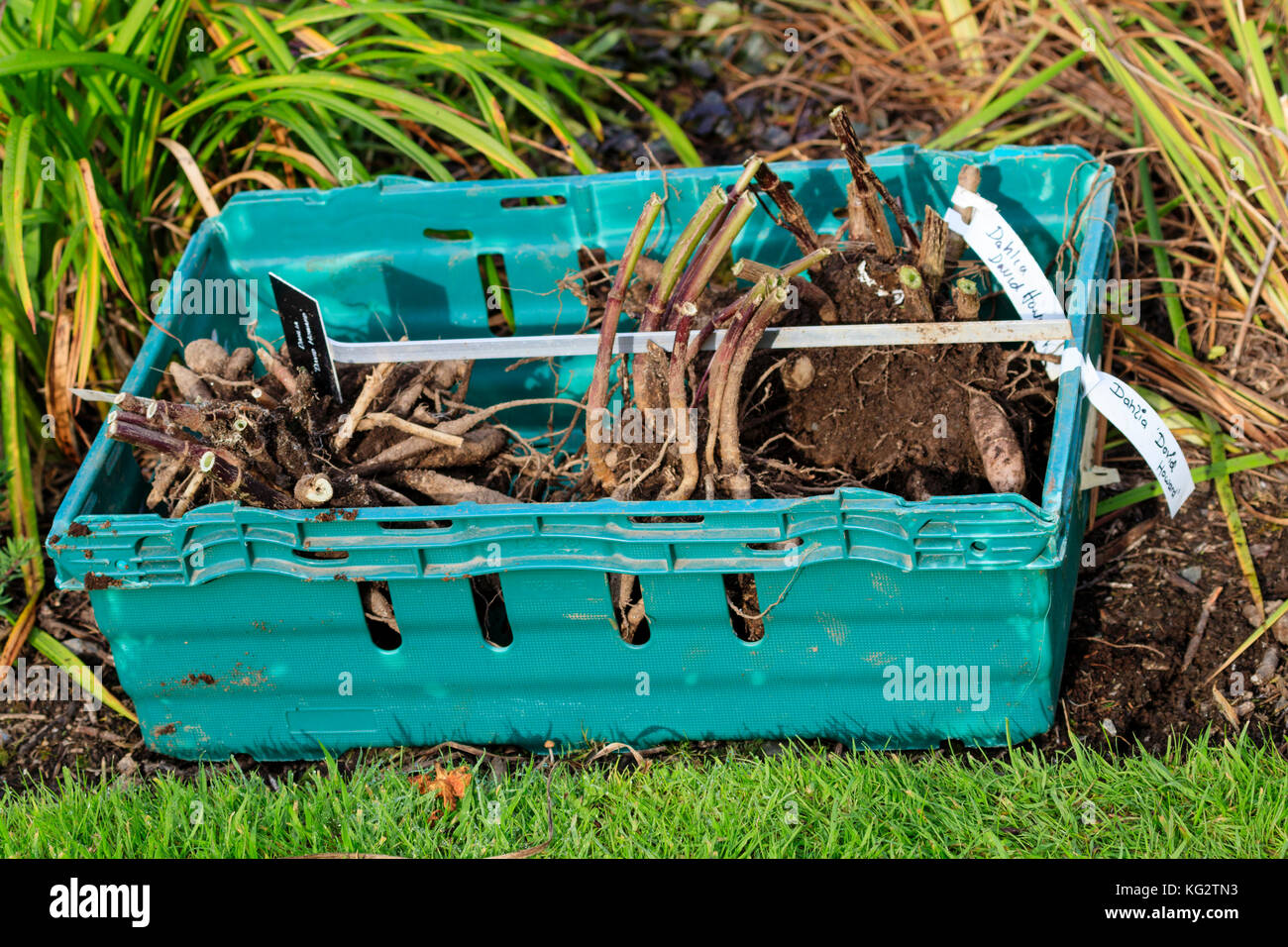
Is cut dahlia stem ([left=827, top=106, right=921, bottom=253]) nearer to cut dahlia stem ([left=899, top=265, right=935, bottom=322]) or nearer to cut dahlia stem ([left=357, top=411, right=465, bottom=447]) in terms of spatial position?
cut dahlia stem ([left=899, top=265, right=935, bottom=322])

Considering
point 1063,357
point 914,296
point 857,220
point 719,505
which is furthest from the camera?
point 857,220

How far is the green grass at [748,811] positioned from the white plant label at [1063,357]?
0.47 m

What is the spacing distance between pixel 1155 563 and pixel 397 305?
5.56 feet

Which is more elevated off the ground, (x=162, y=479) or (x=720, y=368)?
(x=720, y=368)

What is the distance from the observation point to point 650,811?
2.10 metres

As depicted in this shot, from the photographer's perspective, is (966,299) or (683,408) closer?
(683,408)

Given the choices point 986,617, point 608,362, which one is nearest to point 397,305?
point 608,362

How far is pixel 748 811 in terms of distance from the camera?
6.79ft

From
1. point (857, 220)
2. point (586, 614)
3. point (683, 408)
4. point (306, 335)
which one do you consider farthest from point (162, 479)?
point (857, 220)

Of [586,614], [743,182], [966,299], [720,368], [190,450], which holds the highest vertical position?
[743,182]

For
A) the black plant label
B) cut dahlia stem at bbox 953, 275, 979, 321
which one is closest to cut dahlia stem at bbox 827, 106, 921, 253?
cut dahlia stem at bbox 953, 275, 979, 321

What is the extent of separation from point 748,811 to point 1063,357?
3.04 feet

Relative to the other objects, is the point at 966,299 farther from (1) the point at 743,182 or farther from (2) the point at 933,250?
(1) the point at 743,182

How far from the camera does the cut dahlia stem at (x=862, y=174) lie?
2201mm
